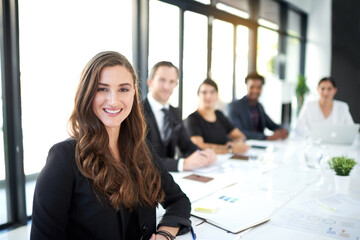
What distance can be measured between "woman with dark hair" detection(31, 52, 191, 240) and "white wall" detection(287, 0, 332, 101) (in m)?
7.30

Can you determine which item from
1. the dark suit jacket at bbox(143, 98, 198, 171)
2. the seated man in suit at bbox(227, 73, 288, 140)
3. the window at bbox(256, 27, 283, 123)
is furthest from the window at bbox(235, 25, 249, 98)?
the dark suit jacket at bbox(143, 98, 198, 171)

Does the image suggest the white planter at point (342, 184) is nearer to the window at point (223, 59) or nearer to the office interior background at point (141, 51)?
the office interior background at point (141, 51)

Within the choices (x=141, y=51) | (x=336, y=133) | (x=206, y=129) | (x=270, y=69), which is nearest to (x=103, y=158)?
(x=206, y=129)

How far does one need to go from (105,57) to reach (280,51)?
6.52 m

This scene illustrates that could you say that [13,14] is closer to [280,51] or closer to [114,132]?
[114,132]

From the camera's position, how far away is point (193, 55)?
4.68 metres

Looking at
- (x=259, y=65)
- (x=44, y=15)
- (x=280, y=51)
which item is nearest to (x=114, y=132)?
(x=44, y=15)

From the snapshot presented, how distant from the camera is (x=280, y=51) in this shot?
23.3 feet

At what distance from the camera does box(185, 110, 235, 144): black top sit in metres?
3.21

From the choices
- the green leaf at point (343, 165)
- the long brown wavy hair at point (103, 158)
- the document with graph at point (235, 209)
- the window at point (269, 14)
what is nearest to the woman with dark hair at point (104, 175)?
the long brown wavy hair at point (103, 158)

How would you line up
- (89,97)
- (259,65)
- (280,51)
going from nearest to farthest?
1. (89,97)
2. (259,65)
3. (280,51)

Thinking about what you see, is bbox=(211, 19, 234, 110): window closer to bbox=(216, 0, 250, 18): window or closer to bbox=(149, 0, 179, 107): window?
bbox=(216, 0, 250, 18): window

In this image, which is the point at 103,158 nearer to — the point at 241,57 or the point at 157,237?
the point at 157,237

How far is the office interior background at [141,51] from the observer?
254 cm
